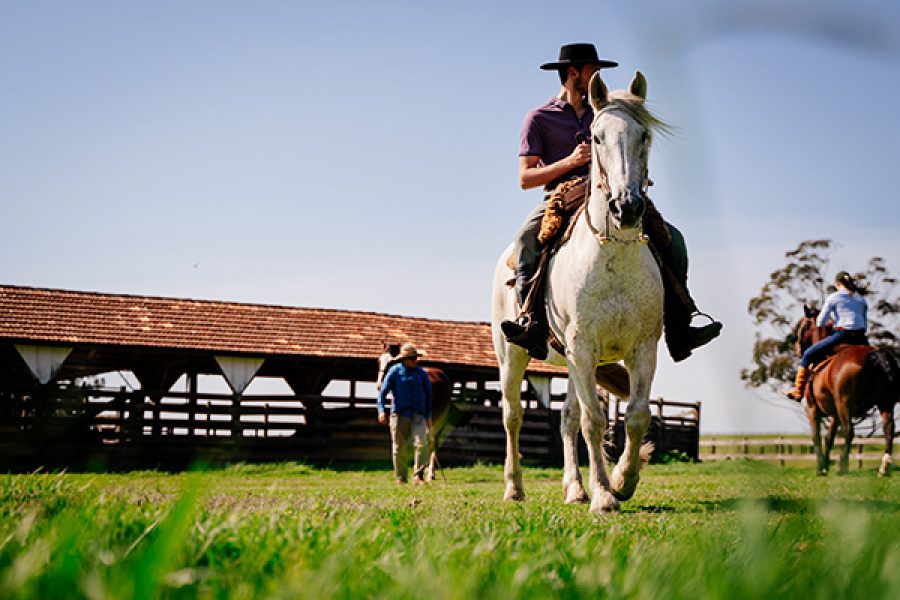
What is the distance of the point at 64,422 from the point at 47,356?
2.66 metres

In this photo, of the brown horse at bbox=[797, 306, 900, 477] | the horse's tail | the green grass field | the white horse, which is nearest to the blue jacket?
the brown horse at bbox=[797, 306, 900, 477]

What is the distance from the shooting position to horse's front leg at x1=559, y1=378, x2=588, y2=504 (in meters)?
8.52

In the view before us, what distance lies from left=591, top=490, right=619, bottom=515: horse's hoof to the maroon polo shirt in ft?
9.09

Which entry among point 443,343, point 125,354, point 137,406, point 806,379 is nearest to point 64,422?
point 137,406

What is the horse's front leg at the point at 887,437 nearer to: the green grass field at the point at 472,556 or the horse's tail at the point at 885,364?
Result: the green grass field at the point at 472,556

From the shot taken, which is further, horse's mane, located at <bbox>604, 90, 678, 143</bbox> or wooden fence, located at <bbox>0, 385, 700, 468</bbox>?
wooden fence, located at <bbox>0, 385, 700, 468</bbox>

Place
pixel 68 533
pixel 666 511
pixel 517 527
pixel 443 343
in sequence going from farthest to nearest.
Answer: pixel 443 343 < pixel 666 511 < pixel 517 527 < pixel 68 533

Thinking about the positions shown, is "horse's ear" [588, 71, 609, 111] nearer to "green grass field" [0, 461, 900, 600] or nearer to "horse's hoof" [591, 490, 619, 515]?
"horse's hoof" [591, 490, 619, 515]

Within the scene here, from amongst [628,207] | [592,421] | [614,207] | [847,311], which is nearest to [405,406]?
[847,311]

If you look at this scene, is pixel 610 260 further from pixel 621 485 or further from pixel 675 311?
pixel 621 485

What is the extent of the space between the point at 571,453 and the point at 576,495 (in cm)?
56

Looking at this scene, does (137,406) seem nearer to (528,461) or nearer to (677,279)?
(528,461)

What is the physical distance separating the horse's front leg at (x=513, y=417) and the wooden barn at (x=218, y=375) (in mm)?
15118

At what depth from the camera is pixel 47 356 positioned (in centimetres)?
2852
